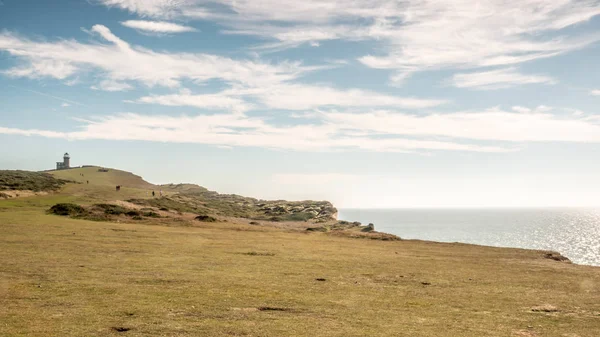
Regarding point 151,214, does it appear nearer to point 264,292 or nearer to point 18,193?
point 18,193

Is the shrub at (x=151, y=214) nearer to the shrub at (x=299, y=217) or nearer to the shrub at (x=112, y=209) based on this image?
the shrub at (x=112, y=209)

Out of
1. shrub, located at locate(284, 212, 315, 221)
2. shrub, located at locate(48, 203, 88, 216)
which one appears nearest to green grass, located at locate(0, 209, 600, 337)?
shrub, located at locate(48, 203, 88, 216)

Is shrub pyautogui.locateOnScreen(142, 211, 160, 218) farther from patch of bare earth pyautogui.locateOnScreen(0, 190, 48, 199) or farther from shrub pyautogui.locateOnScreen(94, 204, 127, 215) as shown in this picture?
patch of bare earth pyautogui.locateOnScreen(0, 190, 48, 199)

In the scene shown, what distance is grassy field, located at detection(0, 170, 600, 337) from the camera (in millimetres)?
18500

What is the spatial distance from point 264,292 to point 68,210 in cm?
5707

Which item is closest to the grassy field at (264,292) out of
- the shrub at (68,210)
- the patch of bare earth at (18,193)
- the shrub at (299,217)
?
the shrub at (68,210)

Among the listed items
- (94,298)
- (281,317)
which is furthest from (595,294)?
(94,298)

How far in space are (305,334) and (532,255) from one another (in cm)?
4808

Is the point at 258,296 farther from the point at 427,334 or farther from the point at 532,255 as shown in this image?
the point at 532,255

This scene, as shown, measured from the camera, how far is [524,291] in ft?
97.2

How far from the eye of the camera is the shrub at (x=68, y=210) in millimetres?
69000

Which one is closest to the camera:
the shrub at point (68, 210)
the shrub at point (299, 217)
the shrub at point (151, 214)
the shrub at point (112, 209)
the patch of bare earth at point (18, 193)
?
the shrub at point (68, 210)

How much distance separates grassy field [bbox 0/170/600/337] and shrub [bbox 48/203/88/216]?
21.9 meters

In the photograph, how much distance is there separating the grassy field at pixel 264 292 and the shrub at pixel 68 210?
21909 millimetres
